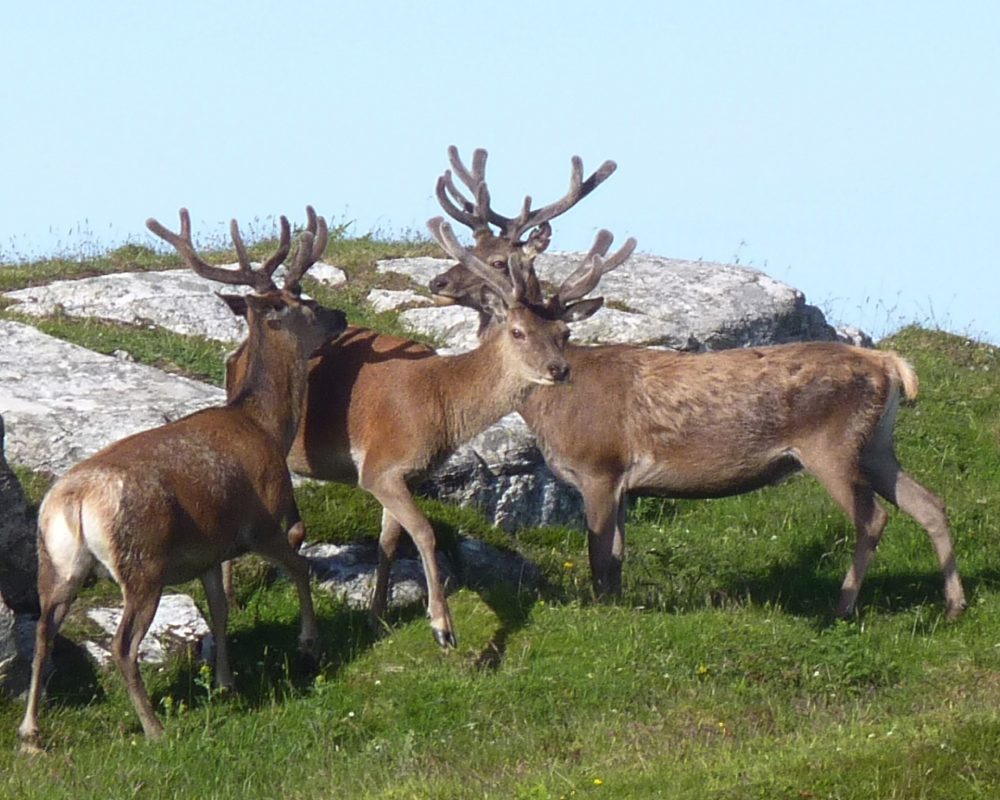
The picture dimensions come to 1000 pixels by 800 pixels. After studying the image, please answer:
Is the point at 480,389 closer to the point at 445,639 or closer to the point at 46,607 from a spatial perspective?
the point at 445,639

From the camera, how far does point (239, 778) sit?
763cm

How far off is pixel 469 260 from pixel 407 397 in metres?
1.21

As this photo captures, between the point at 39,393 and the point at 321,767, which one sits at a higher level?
the point at 39,393

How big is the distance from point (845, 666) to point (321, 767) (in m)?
3.07

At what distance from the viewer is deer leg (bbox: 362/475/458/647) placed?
9.66 meters

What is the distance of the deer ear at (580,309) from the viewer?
11227 mm

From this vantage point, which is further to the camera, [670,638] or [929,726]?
[670,638]

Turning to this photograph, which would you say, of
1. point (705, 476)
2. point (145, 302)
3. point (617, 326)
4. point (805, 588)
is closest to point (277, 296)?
point (705, 476)

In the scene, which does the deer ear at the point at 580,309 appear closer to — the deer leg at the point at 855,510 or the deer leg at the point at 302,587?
the deer leg at the point at 855,510

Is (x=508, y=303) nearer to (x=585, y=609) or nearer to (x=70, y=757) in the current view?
(x=585, y=609)

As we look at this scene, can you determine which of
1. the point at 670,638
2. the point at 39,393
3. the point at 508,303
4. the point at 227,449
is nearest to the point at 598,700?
the point at 670,638

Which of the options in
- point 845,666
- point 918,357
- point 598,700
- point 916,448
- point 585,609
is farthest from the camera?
point 918,357

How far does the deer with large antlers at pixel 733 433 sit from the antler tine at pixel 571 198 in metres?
4.27

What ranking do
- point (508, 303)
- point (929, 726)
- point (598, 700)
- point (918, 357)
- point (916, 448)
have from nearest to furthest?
point (929, 726)
point (598, 700)
point (508, 303)
point (916, 448)
point (918, 357)
